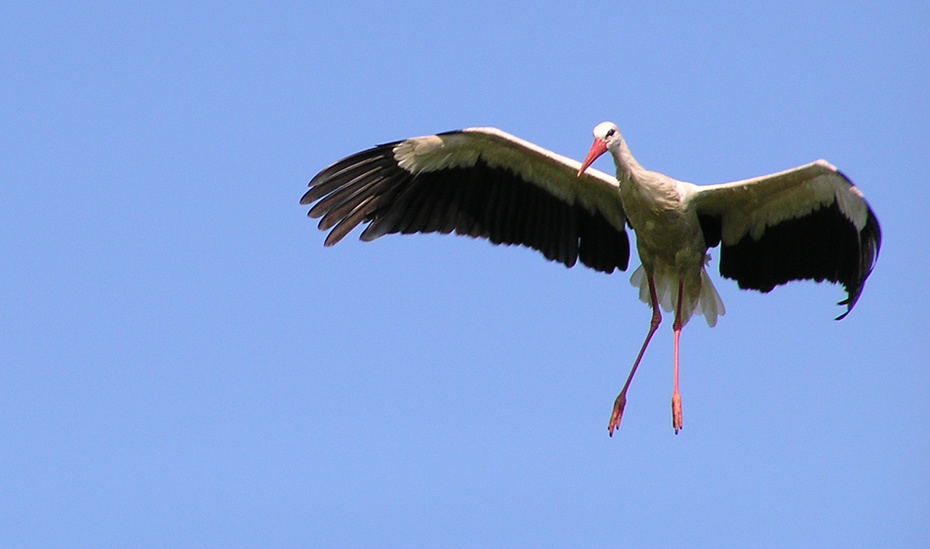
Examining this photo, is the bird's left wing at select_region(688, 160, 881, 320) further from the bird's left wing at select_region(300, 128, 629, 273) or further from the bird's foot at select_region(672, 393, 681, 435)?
the bird's foot at select_region(672, 393, 681, 435)

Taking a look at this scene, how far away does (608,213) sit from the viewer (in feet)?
38.6

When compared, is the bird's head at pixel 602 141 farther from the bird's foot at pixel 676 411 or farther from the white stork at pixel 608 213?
the bird's foot at pixel 676 411

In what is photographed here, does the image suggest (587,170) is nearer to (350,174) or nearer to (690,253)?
(690,253)

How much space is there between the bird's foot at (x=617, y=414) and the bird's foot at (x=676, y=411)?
1.38ft

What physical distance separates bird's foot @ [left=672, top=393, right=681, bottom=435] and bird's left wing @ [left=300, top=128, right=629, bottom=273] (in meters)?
1.35

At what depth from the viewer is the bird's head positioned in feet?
34.5

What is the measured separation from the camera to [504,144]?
36.9 ft

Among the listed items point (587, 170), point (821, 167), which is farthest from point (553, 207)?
point (821, 167)

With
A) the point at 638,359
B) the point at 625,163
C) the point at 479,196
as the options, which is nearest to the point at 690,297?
the point at 638,359

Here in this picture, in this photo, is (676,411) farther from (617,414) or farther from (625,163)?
(625,163)

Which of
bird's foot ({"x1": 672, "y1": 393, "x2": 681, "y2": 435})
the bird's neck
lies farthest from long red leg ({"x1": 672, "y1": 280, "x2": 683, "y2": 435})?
the bird's neck

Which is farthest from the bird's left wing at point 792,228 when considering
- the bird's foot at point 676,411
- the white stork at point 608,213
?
the bird's foot at point 676,411

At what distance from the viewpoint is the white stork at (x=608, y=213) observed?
35.4ft

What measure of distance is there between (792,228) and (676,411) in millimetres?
1666
